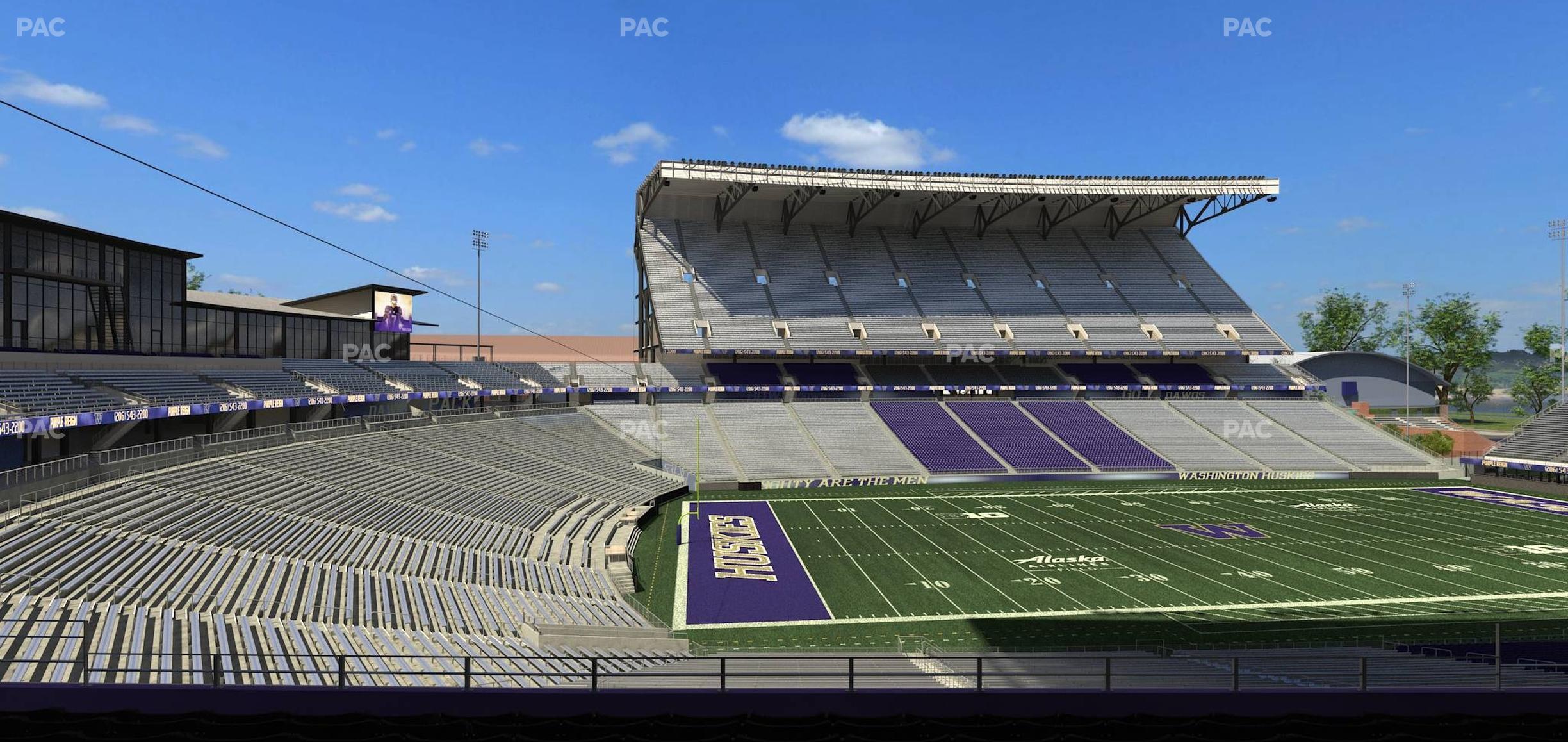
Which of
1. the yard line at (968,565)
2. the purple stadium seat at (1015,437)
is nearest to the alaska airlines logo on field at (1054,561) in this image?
the yard line at (968,565)

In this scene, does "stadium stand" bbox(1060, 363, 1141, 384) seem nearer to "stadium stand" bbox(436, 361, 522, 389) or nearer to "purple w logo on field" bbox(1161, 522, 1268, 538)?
"purple w logo on field" bbox(1161, 522, 1268, 538)

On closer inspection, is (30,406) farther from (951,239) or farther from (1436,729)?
(951,239)

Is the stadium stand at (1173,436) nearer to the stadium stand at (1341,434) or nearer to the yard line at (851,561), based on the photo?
the stadium stand at (1341,434)

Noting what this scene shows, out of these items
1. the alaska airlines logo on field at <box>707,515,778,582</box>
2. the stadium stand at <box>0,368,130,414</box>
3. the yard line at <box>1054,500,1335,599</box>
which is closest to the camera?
the stadium stand at <box>0,368,130,414</box>

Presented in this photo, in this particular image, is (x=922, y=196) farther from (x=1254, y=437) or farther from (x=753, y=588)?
(x=753, y=588)

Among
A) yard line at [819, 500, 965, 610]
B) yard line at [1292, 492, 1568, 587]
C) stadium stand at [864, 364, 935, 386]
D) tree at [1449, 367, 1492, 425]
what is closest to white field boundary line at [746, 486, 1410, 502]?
yard line at [819, 500, 965, 610]

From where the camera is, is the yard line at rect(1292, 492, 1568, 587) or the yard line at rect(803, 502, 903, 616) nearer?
the yard line at rect(803, 502, 903, 616)

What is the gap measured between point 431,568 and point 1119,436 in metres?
33.3

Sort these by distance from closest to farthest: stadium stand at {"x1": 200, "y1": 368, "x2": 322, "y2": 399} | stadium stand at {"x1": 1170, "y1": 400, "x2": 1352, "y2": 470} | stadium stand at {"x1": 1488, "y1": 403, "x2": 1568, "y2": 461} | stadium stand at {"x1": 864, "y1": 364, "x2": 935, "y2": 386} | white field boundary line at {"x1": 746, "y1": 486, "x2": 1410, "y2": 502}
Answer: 1. stadium stand at {"x1": 200, "y1": 368, "x2": 322, "y2": 399}
2. white field boundary line at {"x1": 746, "y1": 486, "x2": 1410, "y2": 502}
3. stadium stand at {"x1": 1488, "y1": 403, "x2": 1568, "y2": 461}
4. stadium stand at {"x1": 1170, "y1": 400, "x2": 1352, "y2": 470}
5. stadium stand at {"x1": 864, "y1": 364, "x2": 935, "y2": 386}

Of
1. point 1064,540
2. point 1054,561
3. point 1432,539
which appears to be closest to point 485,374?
point 1064,540

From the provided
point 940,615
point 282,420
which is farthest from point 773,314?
point 940,615

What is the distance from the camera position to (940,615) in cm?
1606

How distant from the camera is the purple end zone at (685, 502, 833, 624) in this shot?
640 inches

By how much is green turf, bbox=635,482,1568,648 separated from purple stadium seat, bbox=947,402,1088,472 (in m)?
4.42
